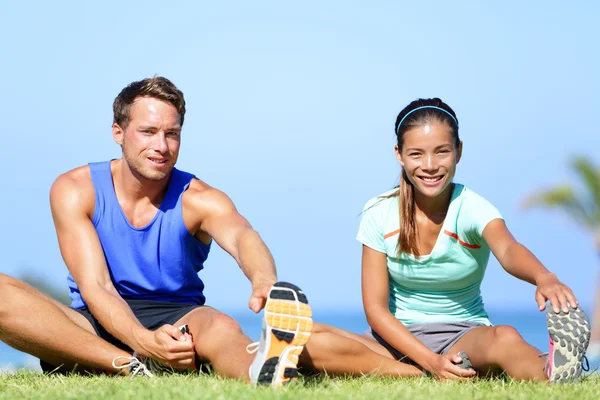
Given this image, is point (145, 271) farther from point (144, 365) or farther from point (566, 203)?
point (566, 203)

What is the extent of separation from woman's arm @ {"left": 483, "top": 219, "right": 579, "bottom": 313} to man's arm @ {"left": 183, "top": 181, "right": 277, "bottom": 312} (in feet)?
4.54

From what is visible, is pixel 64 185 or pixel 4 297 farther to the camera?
pixel 64 185

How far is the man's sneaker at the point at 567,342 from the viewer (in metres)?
4.36

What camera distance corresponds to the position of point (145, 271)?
5.73m

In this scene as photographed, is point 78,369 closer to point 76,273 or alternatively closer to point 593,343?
point 76,273

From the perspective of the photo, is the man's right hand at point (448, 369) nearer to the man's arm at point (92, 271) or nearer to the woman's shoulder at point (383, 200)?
the woman's shoulder at point (383, 200)

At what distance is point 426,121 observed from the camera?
213 inches

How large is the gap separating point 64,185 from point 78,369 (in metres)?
1.24

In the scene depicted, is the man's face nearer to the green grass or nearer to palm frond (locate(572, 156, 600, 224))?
the green grass

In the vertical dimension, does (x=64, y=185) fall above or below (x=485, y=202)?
below

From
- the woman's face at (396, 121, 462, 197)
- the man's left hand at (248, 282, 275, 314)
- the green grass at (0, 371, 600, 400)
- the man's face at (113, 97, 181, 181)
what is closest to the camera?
the green grass at (0, 371, 600, 400)

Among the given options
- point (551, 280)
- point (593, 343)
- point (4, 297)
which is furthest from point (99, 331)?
point (593, 343)

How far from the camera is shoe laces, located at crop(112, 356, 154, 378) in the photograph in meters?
5.05

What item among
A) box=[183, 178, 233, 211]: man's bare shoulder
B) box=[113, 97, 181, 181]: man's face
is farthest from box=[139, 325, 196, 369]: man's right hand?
box=[113, 97, 181, 181]: man's face
